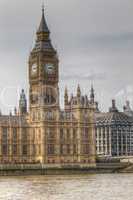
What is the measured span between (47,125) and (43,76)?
32.5 ft

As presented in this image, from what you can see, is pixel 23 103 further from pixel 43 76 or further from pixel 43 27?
pixel 43 27

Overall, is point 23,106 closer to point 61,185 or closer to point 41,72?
point 41,72

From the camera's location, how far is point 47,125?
14900 centimetres

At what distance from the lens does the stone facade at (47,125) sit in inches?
5787

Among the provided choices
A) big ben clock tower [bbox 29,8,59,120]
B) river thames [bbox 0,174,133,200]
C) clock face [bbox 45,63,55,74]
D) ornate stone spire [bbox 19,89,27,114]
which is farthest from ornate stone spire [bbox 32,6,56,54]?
river thames [bbox 0,174,133,200]

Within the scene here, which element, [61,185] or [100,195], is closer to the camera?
[100,195]

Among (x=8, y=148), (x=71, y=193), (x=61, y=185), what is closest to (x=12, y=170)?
(x=8, y=148)

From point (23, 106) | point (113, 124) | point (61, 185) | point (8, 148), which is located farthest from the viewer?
point (113, 124)

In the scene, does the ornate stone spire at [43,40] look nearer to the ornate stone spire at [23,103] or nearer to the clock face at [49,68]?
the clock face at [49,68]

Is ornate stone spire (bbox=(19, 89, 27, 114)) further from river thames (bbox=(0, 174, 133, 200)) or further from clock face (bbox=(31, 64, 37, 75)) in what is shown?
river thames (bbox=(0, 174, 133, 200))

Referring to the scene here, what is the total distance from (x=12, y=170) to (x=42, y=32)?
3439cm

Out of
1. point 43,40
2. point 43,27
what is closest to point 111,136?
point 43,40

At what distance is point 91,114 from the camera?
155125 mm

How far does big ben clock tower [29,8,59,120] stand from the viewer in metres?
150
